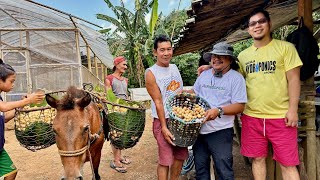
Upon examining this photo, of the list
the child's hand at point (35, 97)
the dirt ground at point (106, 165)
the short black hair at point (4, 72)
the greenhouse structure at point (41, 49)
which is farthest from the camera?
the greenhouse structure at point (41, 49)

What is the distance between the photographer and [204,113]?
265cm

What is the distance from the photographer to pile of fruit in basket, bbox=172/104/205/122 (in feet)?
8.64

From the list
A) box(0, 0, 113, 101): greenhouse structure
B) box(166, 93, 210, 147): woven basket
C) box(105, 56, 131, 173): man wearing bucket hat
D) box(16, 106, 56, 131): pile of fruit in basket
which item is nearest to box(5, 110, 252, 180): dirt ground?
box(105, 56, 131, 173): man wearing bucket hat

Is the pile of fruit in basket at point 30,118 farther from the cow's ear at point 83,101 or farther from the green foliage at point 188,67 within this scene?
the green foliage at point 188,67

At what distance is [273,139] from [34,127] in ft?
7.91

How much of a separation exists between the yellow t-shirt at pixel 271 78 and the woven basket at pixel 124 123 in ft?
3.85

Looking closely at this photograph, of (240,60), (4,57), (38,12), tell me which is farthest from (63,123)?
(4,57)

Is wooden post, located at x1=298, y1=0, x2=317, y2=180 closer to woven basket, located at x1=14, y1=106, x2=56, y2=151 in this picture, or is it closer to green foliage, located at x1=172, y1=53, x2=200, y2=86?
woven basket, located at x1=14, y1=106, x2=56, y2=151

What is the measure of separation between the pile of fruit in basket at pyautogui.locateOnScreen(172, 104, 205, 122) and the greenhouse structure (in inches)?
274

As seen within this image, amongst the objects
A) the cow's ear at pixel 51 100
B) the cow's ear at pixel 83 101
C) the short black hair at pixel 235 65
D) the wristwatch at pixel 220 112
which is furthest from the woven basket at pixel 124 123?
the short black hair at pixel 235 65

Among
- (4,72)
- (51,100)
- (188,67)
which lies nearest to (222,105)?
(51,100)

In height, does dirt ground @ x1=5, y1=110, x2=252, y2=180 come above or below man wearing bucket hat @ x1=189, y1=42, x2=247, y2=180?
below

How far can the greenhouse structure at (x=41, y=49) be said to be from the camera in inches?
356

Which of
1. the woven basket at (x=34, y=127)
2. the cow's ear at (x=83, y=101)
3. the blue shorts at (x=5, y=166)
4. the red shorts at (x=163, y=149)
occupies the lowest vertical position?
the blue shorts at (x=5, y=166)
